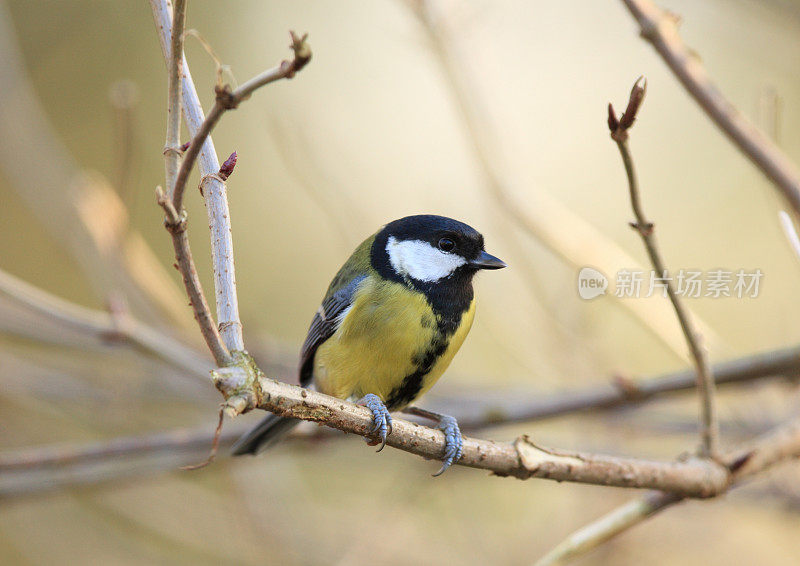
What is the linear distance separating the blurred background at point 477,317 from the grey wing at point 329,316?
351mm

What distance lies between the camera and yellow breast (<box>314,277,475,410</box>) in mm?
1969

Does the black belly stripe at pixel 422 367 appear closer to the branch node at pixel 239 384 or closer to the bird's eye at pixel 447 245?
the bird's eye at pixel 447 245

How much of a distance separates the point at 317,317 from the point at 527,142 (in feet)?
6.73

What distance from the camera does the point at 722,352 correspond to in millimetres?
2795

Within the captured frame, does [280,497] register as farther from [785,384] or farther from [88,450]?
[785,384]

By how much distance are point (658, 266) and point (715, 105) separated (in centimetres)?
43

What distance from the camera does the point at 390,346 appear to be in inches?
77.2

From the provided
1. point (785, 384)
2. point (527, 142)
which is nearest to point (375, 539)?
point (785, 384)

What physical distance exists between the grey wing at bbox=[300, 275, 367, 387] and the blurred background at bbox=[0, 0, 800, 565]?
0.35 m

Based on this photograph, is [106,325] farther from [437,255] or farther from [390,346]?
[437,255]

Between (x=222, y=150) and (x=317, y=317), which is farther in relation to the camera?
(x=222, y=150)

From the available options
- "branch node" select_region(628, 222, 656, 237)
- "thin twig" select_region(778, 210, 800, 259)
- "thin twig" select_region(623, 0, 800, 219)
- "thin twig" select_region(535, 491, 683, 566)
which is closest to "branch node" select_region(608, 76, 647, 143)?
"branch node" select_region(628, 222, 656, 237)

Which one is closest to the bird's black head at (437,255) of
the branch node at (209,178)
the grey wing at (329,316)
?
the grey wing at (329,316)

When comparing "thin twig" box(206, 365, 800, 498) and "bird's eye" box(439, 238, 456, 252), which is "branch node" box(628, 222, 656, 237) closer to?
"thin twig" box(206, 365, 800, 498)
